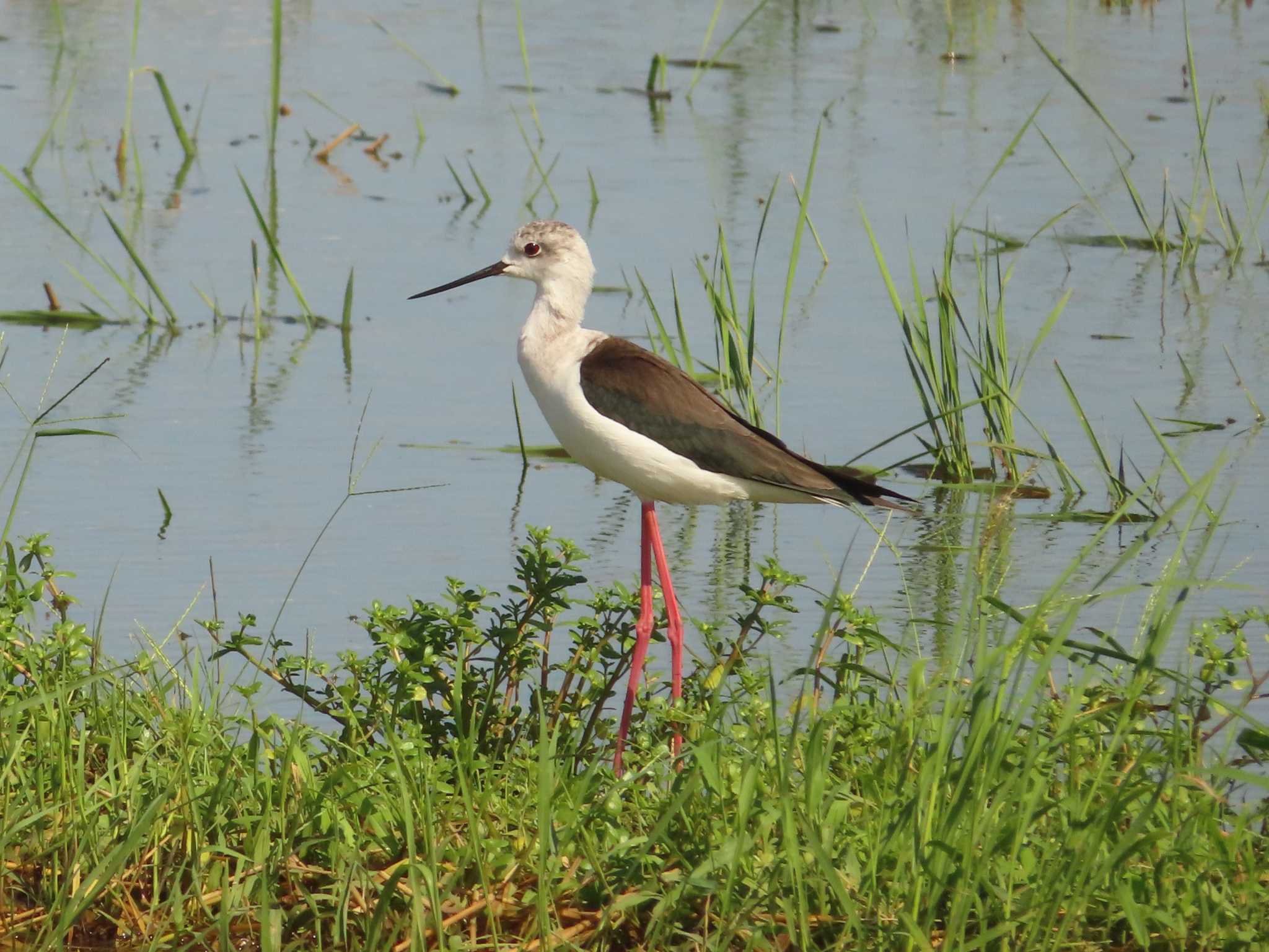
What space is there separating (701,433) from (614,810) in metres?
1.86

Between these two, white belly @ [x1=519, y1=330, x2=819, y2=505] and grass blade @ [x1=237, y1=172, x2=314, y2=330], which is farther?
grass blade @ [x1=237, y1=172, x2=314, y2=330]

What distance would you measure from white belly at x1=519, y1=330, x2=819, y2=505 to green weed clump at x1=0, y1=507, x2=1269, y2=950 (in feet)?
3.29

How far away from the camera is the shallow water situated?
18.5 ft

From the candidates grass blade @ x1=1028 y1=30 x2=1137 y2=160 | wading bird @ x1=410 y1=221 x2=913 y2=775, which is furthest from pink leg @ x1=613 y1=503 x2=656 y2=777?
grass blade @ x1=1028 y1=30 x2=1137 y2=160

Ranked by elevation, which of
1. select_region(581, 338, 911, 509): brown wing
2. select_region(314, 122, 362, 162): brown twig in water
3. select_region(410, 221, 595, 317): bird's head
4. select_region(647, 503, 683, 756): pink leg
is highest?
select_region(410, 221, 595, 317): bird's head

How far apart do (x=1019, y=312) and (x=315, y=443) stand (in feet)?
10.1

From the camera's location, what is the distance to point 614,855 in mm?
3369

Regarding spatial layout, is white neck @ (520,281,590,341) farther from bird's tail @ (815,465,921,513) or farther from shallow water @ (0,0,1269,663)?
bird's tail @ (815,465,921,513)

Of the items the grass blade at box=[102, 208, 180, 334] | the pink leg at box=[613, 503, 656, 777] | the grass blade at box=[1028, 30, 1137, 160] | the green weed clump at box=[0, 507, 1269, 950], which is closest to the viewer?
the green weed clump at box=[0, 507, 1269, 950]

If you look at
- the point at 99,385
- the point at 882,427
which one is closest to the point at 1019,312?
the point at 882,427

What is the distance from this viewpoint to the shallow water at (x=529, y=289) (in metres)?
5.65

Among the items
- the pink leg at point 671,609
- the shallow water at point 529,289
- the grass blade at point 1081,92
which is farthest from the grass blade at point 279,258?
the grass blade at point 1081,92

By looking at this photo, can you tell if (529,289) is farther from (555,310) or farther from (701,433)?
(701,433)

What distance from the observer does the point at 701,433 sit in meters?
5.17
